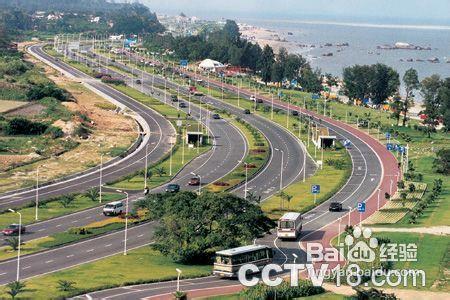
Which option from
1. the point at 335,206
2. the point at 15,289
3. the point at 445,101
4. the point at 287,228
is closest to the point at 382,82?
the point at 445,101

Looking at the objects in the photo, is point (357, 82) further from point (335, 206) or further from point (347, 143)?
point (335, 206)

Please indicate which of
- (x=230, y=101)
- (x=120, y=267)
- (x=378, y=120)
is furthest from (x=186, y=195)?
(x=230, y=101)

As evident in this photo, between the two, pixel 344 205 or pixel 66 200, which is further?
pixel 344 205

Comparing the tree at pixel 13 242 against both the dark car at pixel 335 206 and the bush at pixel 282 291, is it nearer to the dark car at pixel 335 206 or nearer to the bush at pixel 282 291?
the bush at pixel 282 291

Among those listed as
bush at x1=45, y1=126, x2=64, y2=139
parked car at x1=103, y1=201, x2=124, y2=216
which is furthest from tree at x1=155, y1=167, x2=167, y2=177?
bush at x1=45, y1=126, x2=64, y2=139

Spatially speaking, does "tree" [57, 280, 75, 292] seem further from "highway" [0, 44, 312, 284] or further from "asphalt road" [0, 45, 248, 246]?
"asphalt road" [0, 45, 248, 246]

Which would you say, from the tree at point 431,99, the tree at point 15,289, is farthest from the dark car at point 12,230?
the tree at point 431,99

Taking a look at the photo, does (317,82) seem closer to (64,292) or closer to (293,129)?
(293,129)
